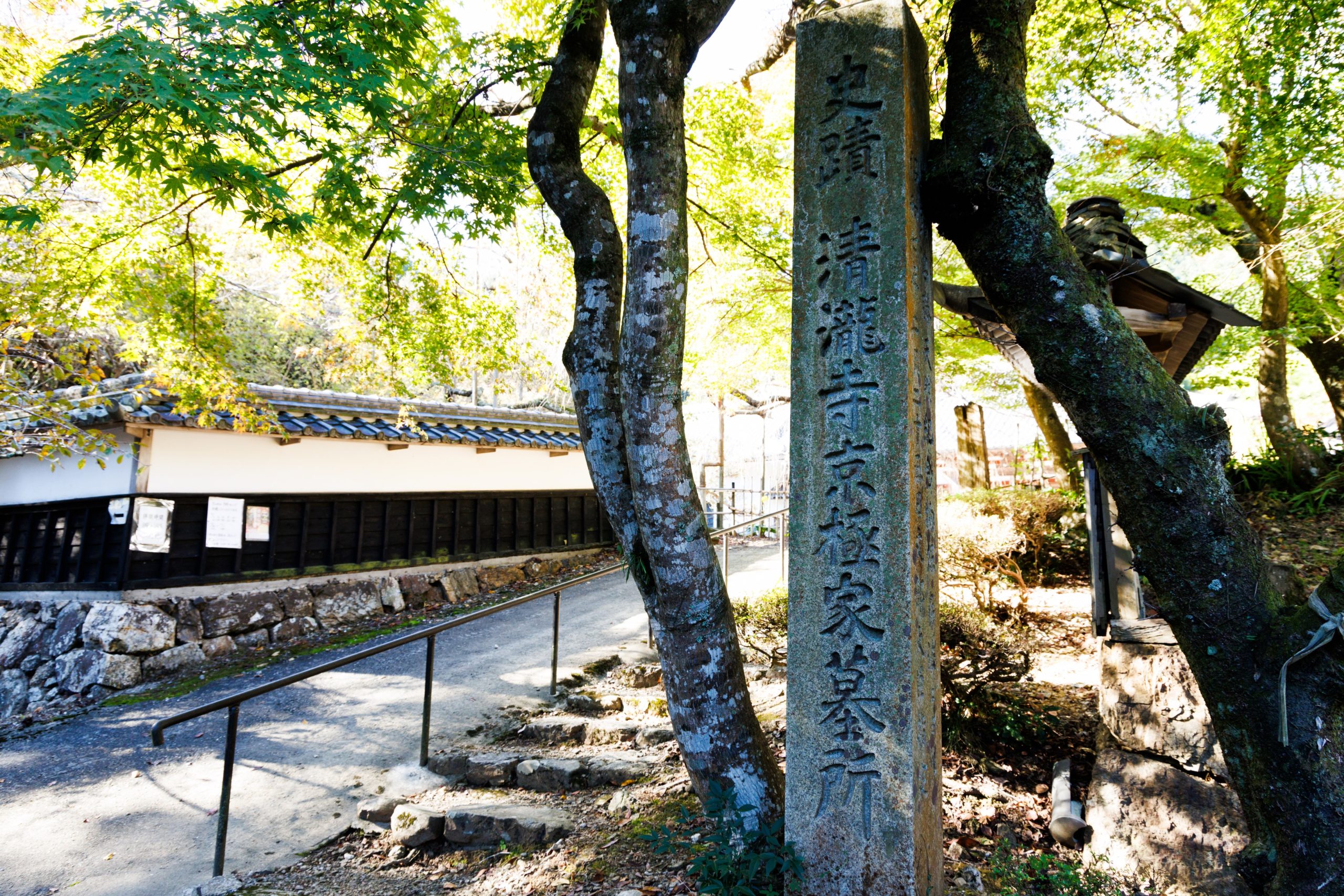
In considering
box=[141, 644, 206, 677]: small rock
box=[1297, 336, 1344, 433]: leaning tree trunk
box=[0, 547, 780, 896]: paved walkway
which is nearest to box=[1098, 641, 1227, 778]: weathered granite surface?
box=[0, 547, 780, 896]: paved walkway

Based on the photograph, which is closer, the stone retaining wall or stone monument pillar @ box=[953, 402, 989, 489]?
the stone retaining wall

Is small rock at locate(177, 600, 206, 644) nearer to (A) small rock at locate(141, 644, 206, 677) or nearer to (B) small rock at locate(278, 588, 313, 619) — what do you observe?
(A) small rock at locate(141, 644, 206, 677)

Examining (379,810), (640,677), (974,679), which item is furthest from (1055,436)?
(379,810)

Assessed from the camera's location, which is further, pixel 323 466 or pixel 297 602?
pixel 323 466

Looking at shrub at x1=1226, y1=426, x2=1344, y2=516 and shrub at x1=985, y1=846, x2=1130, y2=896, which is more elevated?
shrub at x1=1226, y1=426, x2=1344, y2=516

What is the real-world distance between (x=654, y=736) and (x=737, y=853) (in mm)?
2340

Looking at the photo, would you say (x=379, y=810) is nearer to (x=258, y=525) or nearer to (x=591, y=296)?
(x=591, y=296)

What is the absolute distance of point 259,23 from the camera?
3.93 metres

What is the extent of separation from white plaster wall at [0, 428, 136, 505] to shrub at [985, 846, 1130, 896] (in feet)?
27.7

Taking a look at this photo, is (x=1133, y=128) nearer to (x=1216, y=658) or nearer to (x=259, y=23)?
(x=1216, y=658)

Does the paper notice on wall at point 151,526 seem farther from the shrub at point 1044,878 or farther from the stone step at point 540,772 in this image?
the shrub at point 1044,878

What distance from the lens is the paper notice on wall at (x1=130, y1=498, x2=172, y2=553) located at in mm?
8195

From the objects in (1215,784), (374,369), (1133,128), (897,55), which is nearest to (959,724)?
(1215,784)

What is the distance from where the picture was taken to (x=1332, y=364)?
9.95 metres
